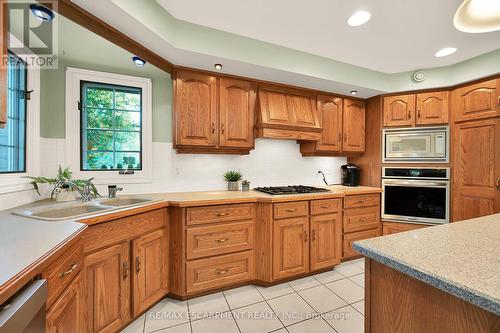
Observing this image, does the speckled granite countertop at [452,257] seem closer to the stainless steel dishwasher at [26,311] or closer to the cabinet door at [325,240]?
the stainless steel dishwasher at [26,311]

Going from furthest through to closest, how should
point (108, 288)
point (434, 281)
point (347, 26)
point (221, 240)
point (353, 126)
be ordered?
A: 1. point (353, 126)
2. point (221, 240)
3. point (347, 26)
4. point (108, 288)
5. point (434, 281)

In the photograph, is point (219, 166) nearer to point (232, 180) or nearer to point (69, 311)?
point (232, 180)

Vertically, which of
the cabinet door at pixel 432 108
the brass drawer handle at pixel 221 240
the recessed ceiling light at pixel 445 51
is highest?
the recessed ceiling light at pixel 445 51

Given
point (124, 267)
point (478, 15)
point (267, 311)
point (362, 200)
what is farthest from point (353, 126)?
point (124, 267)

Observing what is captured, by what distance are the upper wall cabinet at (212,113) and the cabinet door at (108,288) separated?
113cm

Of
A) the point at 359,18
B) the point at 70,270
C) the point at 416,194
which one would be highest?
the point at 359,18

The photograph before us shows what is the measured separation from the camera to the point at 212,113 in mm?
2324

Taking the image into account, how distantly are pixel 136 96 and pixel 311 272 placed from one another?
2.69 m

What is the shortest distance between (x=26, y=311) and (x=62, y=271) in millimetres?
337

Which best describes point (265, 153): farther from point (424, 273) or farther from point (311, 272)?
point (424, 273)

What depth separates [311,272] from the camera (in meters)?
2.41

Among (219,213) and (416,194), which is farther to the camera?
(416,194)

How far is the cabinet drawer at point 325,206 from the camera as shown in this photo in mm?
2393

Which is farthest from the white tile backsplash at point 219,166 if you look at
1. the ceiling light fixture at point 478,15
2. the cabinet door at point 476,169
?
the ceiling light fixture at point 478,15
